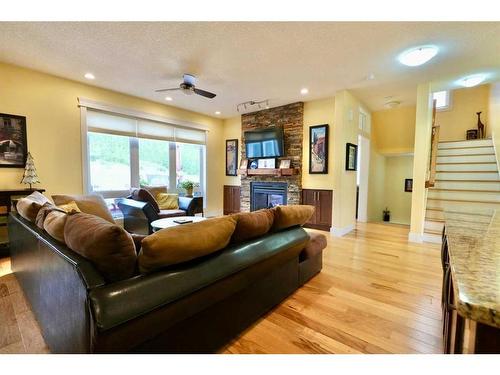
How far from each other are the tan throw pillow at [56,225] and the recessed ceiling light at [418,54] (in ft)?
12.1

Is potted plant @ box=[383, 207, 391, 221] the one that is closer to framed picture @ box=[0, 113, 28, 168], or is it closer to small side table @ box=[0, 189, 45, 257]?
small side table @ box=[0, 189, 45, 257]

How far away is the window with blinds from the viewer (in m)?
4.24

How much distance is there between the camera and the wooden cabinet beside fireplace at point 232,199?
6.34 metres

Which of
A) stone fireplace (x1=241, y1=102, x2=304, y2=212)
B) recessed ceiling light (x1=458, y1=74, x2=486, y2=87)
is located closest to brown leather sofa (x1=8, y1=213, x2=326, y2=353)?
stone fireplace (x1=241, y1=102, x2=304, y2=212)

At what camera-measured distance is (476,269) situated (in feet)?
2.27

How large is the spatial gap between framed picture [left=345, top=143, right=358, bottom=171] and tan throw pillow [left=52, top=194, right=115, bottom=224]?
4.11 metres

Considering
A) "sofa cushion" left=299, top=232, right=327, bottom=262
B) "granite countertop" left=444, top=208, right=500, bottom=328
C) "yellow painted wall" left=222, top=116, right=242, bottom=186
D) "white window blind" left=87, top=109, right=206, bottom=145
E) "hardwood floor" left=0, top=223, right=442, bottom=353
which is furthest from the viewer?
"yellow painted wall" left=222, top=116, right=242, bottom=186

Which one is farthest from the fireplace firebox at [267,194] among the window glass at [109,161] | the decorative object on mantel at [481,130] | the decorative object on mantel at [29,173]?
the decorative object on mantel at [481,130]

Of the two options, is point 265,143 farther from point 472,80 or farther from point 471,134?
point 471,134

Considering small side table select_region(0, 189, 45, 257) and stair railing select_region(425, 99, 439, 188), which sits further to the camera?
stair railing select_region(425, 99, 439, 188)

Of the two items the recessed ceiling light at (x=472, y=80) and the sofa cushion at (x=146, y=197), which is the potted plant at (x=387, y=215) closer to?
the recessed ceiling light at (x=472, y=80)
